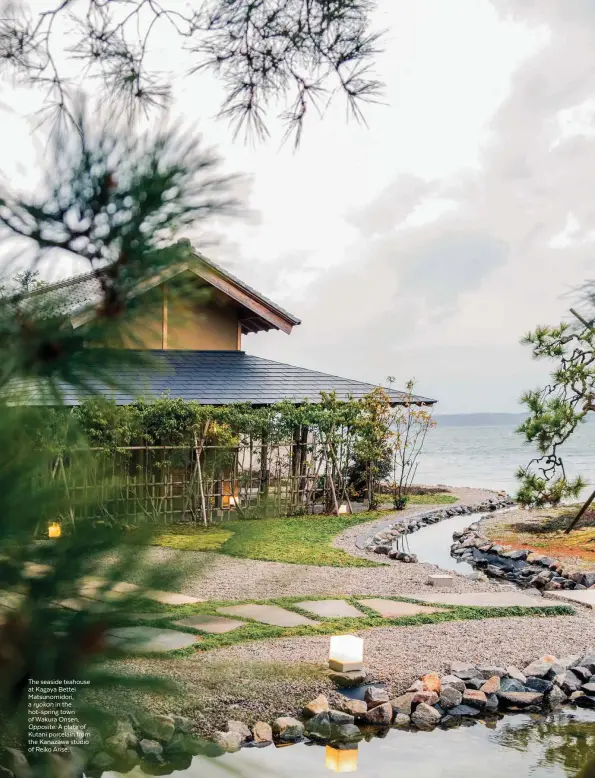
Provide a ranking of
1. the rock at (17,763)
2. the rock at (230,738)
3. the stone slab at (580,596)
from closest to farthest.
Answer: the rock at (17,763)
the rock at (230,738)
the stone slab at (580,596)

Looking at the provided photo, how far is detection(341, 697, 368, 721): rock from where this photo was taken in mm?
3775

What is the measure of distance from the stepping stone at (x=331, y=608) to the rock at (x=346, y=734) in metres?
1.61

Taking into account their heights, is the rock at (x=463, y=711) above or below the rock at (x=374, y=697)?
below

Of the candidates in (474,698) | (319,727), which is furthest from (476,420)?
(319,727)

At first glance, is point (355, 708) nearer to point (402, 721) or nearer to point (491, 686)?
point (402, 721)

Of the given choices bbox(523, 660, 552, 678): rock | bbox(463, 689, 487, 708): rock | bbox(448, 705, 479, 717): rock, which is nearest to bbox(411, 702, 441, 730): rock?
bbox(448, 705, 479, 717): rock

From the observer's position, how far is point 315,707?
3.71 m

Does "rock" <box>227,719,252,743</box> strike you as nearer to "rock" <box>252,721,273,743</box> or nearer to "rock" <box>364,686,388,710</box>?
"rock" <box>252,721,273,743</box>

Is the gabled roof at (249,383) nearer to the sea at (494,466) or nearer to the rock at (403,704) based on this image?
the sea at (494,466)

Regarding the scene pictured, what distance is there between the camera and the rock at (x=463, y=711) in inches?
156

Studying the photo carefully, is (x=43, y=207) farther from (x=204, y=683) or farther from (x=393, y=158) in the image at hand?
(x=393, y=158)

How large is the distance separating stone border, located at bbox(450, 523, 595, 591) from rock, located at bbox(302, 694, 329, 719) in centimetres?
411

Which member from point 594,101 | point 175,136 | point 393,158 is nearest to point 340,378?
point 594,101

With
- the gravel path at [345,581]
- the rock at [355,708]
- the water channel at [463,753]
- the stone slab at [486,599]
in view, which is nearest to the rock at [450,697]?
the water channel at [463,753]
